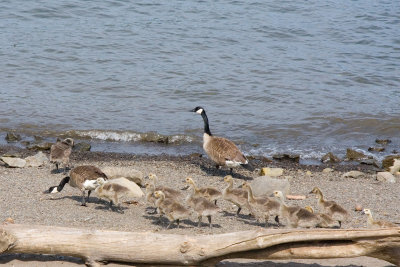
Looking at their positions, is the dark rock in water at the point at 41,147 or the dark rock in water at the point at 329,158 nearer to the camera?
the dark rock in water at the point at 41,147

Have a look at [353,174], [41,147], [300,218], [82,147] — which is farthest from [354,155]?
[41,147]

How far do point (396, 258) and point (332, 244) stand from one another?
2.49 ft

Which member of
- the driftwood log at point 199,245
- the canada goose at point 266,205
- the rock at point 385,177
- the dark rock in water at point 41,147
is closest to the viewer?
the driftwood log at point 199,245

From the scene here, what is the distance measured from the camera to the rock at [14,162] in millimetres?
12312

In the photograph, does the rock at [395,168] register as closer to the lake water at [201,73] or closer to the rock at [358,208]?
the lake water at [201,73]

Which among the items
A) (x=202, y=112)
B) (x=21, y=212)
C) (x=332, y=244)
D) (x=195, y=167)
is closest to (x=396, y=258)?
(x=332, y=244)

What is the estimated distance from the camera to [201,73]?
63.8ft

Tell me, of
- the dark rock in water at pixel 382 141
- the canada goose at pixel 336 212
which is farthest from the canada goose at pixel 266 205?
the dark rock in water at pixel 382 141

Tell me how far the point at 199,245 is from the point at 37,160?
680 cm

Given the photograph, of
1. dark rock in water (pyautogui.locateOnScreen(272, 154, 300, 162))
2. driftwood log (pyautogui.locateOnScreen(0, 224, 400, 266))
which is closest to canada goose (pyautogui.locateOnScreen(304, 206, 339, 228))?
driftwood log (pyautogui.locateOnScreen(0, 224, 400, 266))

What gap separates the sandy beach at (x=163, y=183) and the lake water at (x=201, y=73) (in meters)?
1.27

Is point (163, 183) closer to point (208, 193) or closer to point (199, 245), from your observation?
point (208, 193)

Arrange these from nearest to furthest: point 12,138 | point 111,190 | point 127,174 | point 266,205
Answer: point 266,205, point 111,190, point 127,174, point 12,138

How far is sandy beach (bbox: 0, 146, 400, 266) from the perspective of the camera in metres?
8.91
